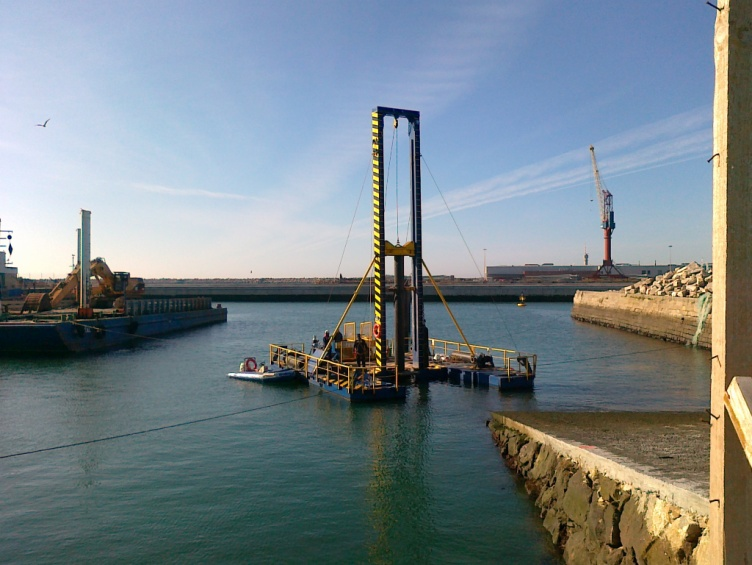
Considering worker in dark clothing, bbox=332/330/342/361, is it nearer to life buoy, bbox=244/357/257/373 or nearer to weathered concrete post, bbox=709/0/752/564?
life buoy, bbox=244/357/257/373

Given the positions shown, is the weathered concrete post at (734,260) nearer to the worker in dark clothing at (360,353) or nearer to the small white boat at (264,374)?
the worker in dark clothing at (360,353)

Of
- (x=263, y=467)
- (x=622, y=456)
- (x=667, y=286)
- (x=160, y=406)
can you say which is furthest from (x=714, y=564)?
(x=667, y=286)

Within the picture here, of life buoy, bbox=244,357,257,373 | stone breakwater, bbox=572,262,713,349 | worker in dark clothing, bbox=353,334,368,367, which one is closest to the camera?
worker in dark clothing, bbox=353,334,368,367

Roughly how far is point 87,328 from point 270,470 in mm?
38925

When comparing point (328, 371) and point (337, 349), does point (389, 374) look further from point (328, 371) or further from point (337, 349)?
point (337, 349)

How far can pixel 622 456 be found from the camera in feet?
39.2

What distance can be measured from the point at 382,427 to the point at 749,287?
18481 millimetres

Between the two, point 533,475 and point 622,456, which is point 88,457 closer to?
point 533,475

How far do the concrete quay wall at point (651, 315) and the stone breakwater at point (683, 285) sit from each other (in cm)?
150

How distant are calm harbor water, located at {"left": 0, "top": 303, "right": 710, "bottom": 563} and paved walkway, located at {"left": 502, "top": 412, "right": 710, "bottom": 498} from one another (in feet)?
7.09

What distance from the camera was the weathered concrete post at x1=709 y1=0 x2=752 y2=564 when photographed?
16.8ft

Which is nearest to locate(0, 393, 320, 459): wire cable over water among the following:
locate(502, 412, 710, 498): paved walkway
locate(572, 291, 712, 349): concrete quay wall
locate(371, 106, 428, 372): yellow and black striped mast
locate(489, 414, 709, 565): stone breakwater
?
locate(371, 106, 428, 372): yellow and black striped mast

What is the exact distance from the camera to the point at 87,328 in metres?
49.5

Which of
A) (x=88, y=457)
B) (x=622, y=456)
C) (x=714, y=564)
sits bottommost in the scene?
(x=88, y=457)
